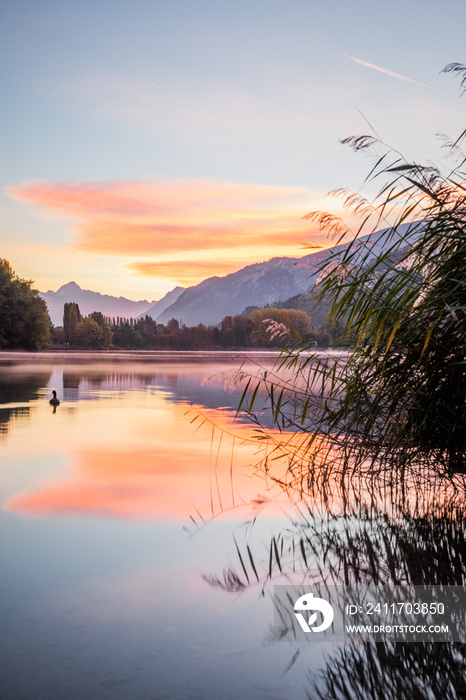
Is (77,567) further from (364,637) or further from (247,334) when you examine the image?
(247,334)

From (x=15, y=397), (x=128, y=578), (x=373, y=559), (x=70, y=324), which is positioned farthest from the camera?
(x=70, y=324)

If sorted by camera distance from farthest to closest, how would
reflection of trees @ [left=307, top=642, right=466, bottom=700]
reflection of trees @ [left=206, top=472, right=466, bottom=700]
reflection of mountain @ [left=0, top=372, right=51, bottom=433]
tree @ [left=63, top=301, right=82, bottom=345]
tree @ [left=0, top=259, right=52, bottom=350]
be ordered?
tree @ [left=63, top=301, right=82, bottom=345], tree @ [left=0, top=259, right=52, bottom=350], reflection of mountain @ [left=0, top=372, right=51, bottom=433], reflection of trees @ [left=206, top=472, right=466, bottom=700], reflection of trees @ [left=307, top=642, right=466, bottom=700]

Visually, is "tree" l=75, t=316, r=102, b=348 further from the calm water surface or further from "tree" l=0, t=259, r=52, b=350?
the calm water surface

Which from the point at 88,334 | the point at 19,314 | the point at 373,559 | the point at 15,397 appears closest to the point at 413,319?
the point at 373,559

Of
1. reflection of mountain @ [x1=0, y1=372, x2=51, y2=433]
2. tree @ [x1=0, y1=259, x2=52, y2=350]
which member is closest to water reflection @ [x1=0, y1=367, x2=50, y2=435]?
reflection of mountain @ [x1=0, y1=372, x2=51, y2=433]

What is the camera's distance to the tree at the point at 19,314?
60906mm

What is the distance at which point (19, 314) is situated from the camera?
2447 inches

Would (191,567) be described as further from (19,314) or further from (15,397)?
(19,314)

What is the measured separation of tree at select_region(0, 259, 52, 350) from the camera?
200ft

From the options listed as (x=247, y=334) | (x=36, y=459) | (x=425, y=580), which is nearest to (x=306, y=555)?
(x=425, y=580)

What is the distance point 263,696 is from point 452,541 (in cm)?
242

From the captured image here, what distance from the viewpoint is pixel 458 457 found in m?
4.95

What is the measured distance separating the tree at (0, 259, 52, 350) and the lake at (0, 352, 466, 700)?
55220 mm

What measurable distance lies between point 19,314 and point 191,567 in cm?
6129
